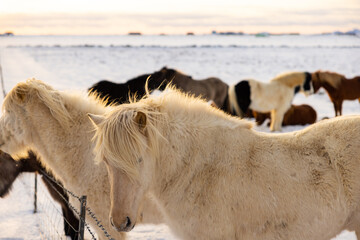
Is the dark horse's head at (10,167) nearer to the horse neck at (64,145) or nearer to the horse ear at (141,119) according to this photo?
the horse neck at (64,145)

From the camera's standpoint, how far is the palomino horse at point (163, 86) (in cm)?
831

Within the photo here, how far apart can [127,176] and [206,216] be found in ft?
1.95

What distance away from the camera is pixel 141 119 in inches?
80.3

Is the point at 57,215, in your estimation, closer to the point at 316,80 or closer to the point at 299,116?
the point at 299,116

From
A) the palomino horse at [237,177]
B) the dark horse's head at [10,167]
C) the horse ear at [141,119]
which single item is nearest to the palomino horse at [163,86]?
the dark horse's head at [10,167]

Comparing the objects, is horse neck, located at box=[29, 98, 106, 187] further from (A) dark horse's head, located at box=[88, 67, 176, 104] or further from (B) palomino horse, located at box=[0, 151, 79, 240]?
(A) dark horse's head, located at box=[88, 67, 176, 104]

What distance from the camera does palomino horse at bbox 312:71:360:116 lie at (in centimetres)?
1092

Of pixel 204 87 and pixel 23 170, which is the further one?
pixel 204 87

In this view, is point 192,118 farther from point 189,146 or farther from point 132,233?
point 132,233

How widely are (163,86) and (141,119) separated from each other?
7380 mm

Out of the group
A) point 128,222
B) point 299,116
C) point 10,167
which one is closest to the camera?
point 128,222

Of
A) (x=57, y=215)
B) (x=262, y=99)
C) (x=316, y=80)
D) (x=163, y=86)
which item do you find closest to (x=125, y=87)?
(x=163, y=86)

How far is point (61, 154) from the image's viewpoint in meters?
3.08

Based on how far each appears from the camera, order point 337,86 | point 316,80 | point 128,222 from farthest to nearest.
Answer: point 316,80, point 337,86, point 128,222
